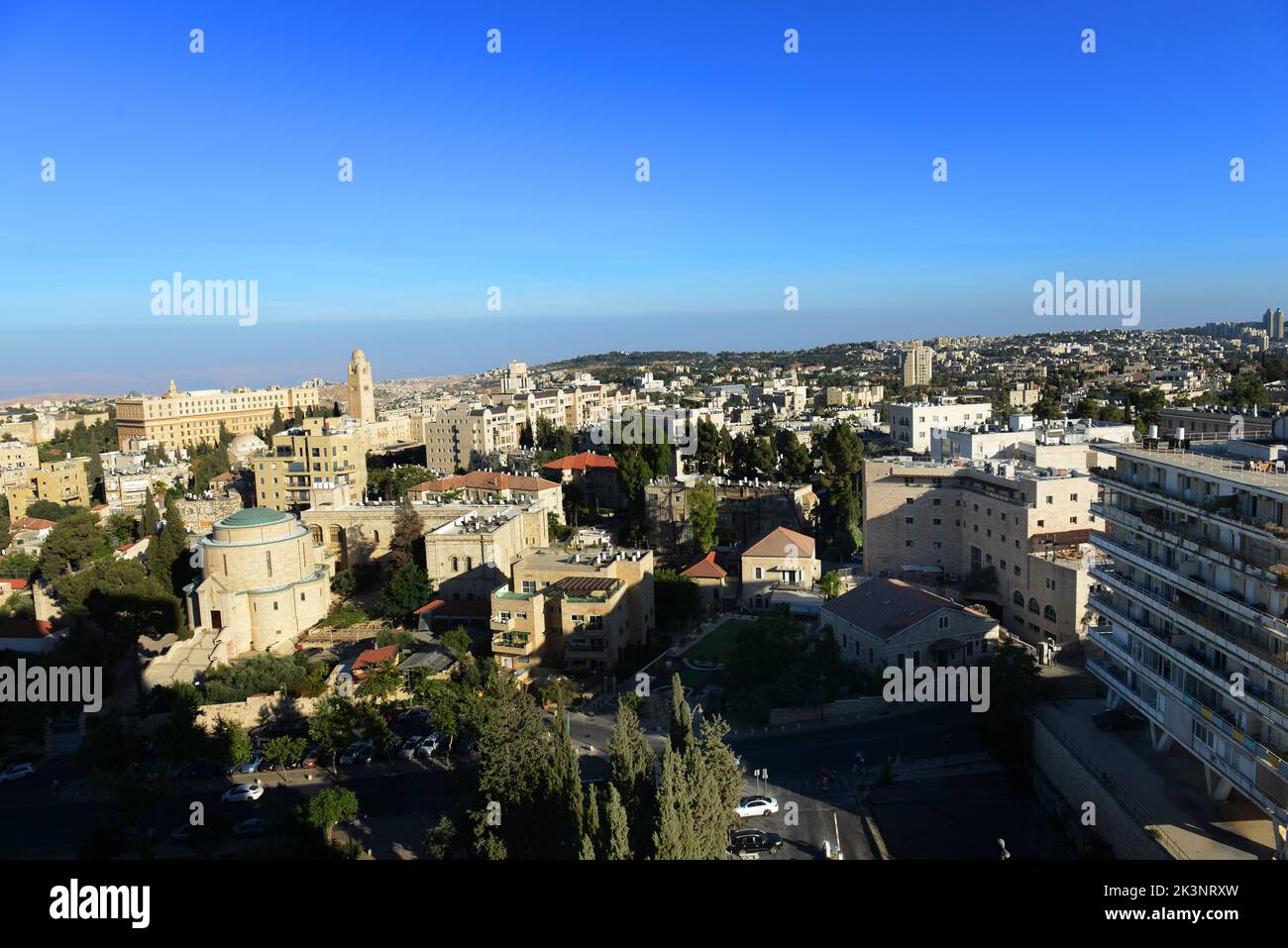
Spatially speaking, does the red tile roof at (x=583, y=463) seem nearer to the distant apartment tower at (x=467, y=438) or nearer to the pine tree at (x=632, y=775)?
the distant apartment tower at (x=467, y=438)

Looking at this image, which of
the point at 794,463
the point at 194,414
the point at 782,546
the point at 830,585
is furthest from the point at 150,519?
the point at 194,414

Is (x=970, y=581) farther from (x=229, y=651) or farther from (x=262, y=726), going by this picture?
(x=229, y=651)

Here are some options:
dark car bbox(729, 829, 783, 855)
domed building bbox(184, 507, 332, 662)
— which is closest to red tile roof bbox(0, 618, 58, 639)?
domed building bbox(184, 507, 332, 662)

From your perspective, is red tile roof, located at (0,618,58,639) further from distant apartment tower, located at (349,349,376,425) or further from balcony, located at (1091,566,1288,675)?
distant apartment tower, located at (349,349,376,425)

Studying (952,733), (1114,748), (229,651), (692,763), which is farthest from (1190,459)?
(229,651)

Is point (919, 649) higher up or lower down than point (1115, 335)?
lower down

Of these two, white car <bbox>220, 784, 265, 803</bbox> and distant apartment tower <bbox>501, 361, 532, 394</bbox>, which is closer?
white car <bbox>220, 784, 265, 803</bbox>
